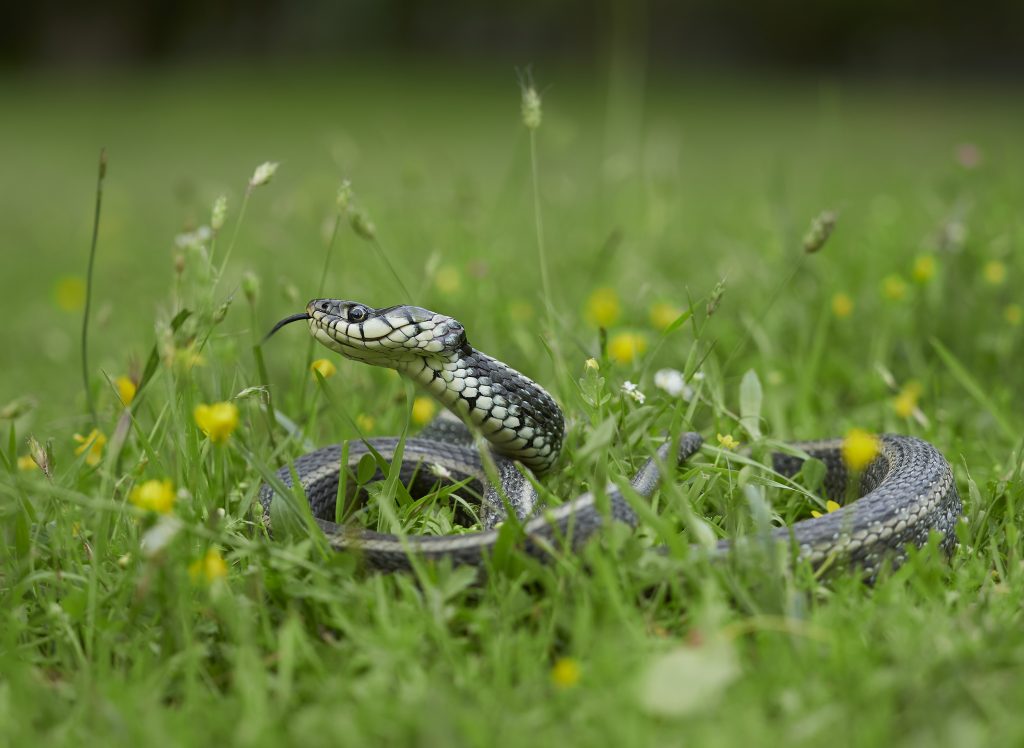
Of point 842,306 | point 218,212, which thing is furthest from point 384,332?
point 842,306

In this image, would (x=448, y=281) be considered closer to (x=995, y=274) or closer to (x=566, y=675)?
(x=995, y=274)

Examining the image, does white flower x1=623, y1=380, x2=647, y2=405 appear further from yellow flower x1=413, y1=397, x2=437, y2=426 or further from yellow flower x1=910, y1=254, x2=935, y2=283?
yellow flower x1=910, y1=254, x2=935, y2=283

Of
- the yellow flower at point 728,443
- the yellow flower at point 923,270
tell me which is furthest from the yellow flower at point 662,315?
the yellow flower at point 728,443

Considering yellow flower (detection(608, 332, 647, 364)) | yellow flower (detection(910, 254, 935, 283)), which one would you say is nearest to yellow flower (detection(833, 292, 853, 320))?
yellow flower (detection(910, 254, 935, 283))

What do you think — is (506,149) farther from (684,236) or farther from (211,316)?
(211,316)

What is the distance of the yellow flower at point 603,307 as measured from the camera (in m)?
4.48

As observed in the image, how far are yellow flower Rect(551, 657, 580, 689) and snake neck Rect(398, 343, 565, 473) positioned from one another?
3.37 feet

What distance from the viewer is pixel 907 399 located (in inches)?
150

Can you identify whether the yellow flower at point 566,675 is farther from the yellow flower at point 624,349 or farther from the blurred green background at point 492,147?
the yellow flower at point 624,349

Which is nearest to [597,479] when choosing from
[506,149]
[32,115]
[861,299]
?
[861,299]

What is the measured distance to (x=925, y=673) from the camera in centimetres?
219

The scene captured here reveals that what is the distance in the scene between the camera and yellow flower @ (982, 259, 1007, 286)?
4.62 meters

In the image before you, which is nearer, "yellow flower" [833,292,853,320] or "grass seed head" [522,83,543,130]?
"grass seed head" [522,83,543,130]

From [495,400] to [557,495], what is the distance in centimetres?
35
